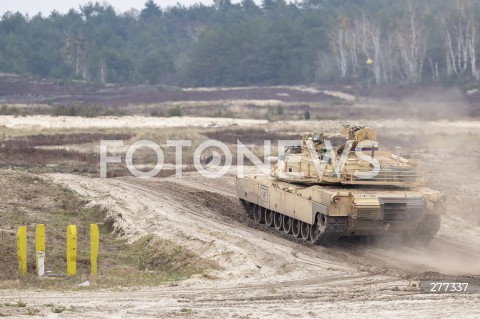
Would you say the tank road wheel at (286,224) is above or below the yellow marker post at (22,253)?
below

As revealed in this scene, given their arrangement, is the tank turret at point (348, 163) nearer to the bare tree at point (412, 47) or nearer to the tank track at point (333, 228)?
the tank track at point (333, 228)

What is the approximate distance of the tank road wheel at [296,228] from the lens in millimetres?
24250

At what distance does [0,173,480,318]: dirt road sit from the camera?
15148mm

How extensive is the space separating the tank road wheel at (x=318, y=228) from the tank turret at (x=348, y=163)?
0.89m

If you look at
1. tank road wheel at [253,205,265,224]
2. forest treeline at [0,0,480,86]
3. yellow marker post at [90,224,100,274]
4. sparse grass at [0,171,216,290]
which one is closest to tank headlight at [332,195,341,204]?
sparse grass at [0,171,216,290]

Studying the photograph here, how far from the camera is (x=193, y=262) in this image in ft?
65.7

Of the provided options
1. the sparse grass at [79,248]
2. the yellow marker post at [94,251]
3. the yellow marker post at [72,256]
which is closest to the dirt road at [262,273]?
the sparse grass at [79,248]

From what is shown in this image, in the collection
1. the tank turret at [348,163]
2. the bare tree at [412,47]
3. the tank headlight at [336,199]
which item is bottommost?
the tank headlight at [336,199]

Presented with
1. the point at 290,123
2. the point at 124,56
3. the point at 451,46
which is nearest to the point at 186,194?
the point at 290,123

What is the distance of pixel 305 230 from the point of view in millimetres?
23984

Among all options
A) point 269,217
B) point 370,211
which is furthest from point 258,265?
point 269,217

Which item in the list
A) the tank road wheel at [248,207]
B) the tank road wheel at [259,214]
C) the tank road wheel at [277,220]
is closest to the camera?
the tank road wheel at [277,220]

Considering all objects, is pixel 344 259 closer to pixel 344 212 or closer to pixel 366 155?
pixel 344 212

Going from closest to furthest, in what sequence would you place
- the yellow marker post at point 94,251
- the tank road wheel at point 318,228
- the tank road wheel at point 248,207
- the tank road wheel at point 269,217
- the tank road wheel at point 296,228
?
the yellow marker post at point 94,251, the tank road wheel at point 318,228, the tank road wheel at point 296,228, the tank road wheel at point 269,217, the tank road wheel at point 248,207
